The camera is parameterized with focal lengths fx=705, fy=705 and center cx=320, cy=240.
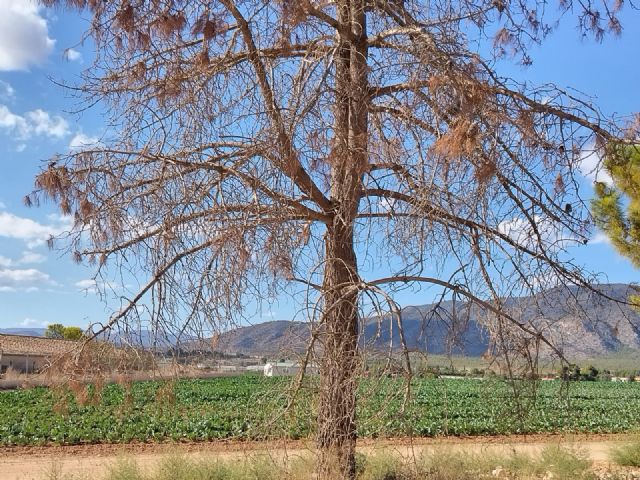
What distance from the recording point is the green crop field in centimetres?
609

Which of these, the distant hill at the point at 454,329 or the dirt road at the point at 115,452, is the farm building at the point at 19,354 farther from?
the distant hill at the point at 454,329

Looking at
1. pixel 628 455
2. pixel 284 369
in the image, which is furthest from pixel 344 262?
pixel 628 455

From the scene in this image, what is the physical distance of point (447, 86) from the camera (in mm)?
6160

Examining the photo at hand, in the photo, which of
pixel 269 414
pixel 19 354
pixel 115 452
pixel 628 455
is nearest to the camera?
pixel 269 414

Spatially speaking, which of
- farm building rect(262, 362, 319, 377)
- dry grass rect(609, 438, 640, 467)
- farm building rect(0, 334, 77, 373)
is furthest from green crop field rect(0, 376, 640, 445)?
farm building rect(0, 334, 77, 373)

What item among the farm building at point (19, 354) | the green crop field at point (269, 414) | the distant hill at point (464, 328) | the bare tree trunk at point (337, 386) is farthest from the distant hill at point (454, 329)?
the farm building at point (19, 354)

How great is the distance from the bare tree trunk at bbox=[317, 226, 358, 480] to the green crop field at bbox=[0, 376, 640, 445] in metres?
0.15

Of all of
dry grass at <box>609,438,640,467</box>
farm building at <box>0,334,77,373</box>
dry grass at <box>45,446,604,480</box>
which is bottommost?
dry grass at <box>609,438,640,467</box>

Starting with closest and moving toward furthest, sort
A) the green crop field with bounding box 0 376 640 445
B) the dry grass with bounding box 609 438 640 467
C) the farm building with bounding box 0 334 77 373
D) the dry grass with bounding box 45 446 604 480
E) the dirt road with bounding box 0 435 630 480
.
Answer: the green crop field with bounding box 0 376 640 445 < the dry grass with bounding box 45 446 604 480 < the dry grass with bounding box 609 438 640 467 < the dirt road with bounding box 0 435 630 480 < the farm building with bounding box 0 334 77 373

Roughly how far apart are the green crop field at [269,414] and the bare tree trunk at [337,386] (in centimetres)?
15

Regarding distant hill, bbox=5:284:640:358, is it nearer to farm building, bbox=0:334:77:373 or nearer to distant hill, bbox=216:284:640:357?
distant hill, bbox=216:284:640:357

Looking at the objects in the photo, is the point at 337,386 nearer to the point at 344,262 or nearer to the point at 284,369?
the point at 284,369

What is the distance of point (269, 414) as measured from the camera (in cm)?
624

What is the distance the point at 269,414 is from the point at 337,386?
2.66 feet
